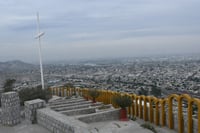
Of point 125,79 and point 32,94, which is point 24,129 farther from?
point 125,79

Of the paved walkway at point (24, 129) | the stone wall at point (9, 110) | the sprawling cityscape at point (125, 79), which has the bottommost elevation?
the sprawling cityscape at point (125, 79)

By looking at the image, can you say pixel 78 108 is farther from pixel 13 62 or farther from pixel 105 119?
pixel 13 62

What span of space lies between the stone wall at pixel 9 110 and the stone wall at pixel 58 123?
1042 millimetres

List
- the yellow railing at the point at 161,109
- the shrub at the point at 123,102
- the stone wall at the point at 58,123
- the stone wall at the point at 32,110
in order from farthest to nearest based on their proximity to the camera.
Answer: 1. the shrub at the point at 123,102
2. the stone wall at the point at 32,110
3. the yellow railing at the point at 161,109
4. the stone wall at the point at 58,123

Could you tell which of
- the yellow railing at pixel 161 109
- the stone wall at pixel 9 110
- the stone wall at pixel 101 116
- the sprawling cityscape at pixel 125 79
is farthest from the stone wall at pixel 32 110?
the sprawling cityscape at pixel 125 79

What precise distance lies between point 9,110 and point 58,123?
10.3 feet

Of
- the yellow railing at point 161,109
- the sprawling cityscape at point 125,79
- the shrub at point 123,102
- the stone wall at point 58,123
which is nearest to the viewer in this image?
the stone wall at point 58,123

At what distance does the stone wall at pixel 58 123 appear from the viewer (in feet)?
27.0

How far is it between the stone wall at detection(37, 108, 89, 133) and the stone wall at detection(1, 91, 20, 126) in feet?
3.42

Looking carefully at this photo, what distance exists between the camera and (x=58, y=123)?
9250 mm

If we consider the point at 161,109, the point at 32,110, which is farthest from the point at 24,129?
the point at 161,109

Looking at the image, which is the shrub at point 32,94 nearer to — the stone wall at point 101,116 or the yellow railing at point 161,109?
the yellow railing at point 161,109

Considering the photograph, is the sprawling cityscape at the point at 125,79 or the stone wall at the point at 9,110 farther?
the sprawling cityscape at the point at 125,79

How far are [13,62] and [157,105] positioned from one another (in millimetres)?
65303
